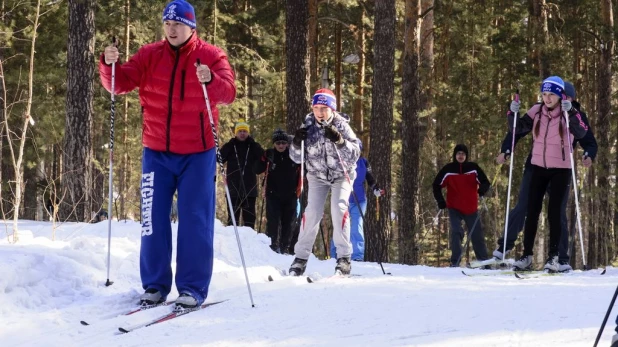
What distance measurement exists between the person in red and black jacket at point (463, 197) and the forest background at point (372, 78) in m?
2.21

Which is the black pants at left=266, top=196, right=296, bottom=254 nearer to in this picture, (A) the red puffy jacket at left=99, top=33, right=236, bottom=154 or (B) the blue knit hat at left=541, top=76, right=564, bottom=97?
(B) the blue knit hat at left=541, top=76, right=564, bottom=97

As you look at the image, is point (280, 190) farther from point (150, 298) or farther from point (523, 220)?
point (150, 298)

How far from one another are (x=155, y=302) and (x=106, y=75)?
1.68 metres

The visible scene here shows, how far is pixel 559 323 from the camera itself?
485cm

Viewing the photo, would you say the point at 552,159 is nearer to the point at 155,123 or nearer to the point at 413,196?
the point at 155,123

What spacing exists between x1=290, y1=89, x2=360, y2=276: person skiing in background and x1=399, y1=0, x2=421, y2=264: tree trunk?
8.42 m

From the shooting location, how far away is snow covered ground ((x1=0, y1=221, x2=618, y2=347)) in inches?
178

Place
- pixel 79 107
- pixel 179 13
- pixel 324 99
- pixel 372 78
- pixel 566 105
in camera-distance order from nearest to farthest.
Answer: pixel 179 13 → pixel 324 99 → pixel 566 105 → pixel 79 107 → pixel 372 78

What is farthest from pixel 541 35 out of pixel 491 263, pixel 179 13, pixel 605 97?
pixel 179 13

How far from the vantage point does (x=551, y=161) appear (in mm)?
8914

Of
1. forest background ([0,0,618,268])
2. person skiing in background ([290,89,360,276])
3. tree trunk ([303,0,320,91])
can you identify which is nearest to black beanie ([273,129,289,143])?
forest background ([0,0,618,268])

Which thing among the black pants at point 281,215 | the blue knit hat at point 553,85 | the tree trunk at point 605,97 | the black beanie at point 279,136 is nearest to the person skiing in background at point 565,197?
the blue knit hat at point 553,85

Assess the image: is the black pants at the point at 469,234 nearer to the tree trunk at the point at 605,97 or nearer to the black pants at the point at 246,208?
the black pants at the point at 246,208

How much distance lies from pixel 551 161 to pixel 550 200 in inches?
18.1
